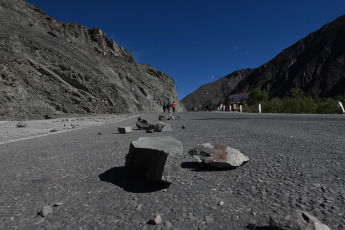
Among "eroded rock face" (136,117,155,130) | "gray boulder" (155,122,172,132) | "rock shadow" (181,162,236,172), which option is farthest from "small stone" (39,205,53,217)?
"eroded rock face" (136,117,155,130)

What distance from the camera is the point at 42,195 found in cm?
145

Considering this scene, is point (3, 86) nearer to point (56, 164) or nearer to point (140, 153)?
point (56, 164)

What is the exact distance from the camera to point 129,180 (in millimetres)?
1712

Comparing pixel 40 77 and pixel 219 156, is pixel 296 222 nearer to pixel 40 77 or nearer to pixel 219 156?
pixel 219 156

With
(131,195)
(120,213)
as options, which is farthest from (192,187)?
(120,213)

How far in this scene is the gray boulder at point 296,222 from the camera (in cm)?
90

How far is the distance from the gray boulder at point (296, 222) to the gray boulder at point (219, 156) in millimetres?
955

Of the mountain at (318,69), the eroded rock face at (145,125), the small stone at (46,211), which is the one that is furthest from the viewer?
the mountain at (318,69)

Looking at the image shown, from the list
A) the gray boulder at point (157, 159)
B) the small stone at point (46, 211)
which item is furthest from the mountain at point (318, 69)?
the small stone at point (46, 211)

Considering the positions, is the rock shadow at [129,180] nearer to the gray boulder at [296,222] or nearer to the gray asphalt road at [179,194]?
the gray asphalt road at [179,194]

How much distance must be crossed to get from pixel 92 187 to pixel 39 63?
20206 mm

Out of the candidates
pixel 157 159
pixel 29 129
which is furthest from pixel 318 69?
pixel 157 159

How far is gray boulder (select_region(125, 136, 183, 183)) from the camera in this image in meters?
1.50

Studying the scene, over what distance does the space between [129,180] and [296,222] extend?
112cm
